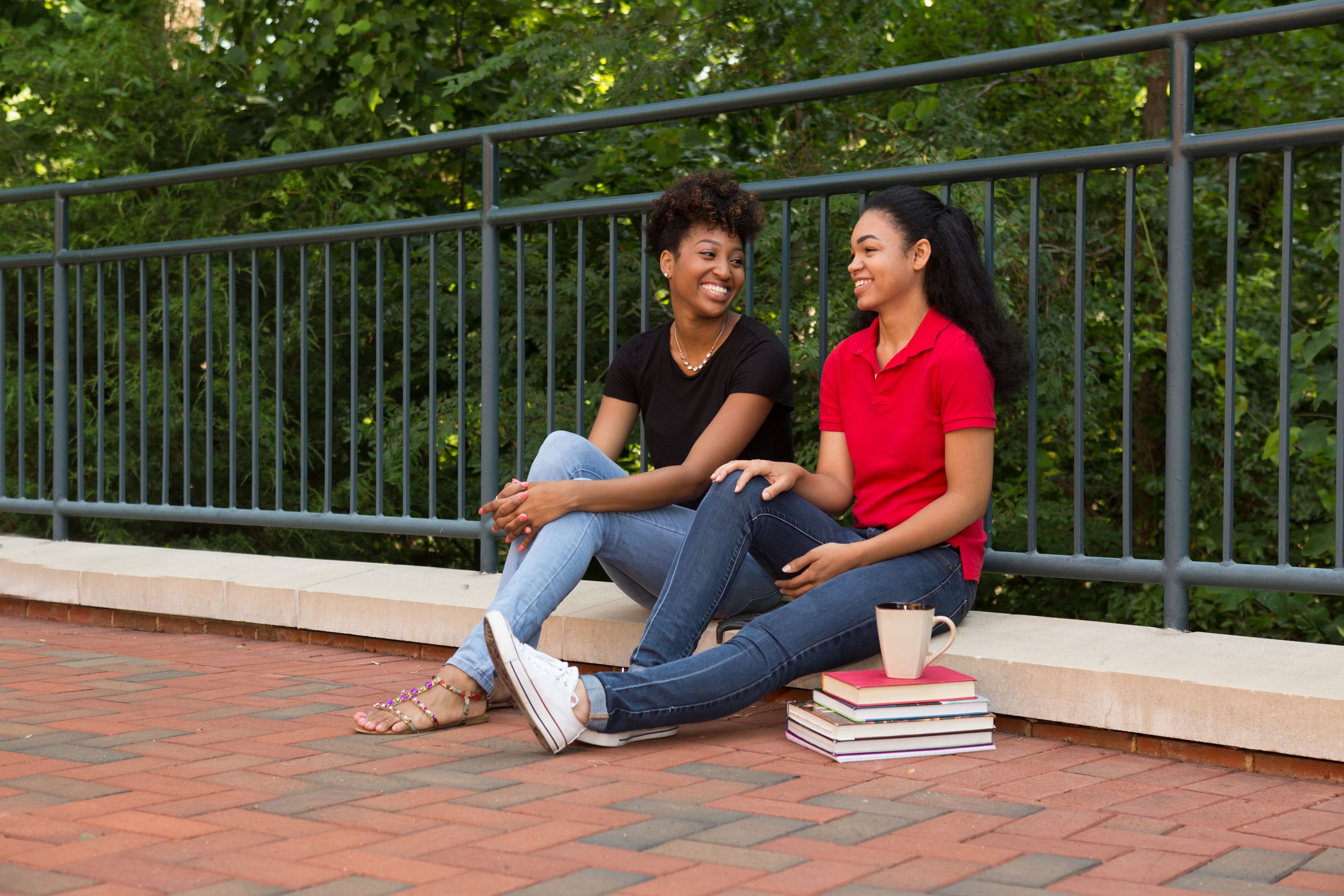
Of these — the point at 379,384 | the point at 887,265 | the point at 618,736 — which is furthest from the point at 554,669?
the point at 379,384

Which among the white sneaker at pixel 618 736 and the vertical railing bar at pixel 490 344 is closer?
the white sneaker at pixel 618 736

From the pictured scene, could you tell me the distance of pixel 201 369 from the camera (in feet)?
19.2

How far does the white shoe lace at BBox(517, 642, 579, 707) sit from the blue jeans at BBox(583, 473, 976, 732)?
0.04 meters

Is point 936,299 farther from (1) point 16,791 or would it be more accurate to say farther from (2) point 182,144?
(2) point 182,144

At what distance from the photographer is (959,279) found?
3.03 m

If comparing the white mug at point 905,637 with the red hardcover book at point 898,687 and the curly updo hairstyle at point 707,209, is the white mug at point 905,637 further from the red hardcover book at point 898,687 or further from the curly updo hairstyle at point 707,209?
the curly updo hairstyle at point 707,209

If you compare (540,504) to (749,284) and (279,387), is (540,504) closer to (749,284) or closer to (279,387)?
(749,284)

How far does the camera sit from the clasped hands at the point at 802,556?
9.39ft

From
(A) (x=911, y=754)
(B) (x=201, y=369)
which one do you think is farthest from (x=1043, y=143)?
(A) (x=911, y=754)

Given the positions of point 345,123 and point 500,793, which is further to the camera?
point 345,123

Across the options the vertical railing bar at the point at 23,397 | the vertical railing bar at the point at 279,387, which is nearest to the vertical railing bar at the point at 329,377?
the vertical railing bar at the point at 279,387

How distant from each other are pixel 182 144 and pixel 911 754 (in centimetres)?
507

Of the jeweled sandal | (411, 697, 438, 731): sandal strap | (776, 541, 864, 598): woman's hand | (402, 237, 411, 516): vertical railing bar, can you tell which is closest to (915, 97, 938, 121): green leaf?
(402, 237, 411, 516): vertical railing bar

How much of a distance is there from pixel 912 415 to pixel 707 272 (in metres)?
0.66
